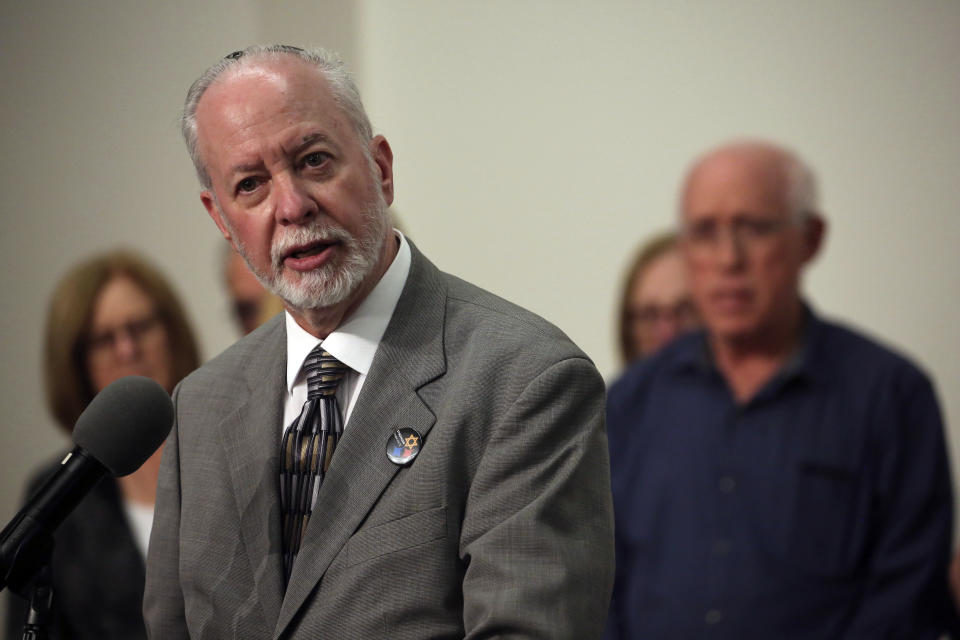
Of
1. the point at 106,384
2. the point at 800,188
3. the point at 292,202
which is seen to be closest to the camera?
the point at 292,202

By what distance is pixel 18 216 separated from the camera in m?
3.91

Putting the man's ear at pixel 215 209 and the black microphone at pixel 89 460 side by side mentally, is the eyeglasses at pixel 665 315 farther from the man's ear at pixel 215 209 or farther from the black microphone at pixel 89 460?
the black microphone at pixel 89 460

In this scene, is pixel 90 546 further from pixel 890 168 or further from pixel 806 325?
pixel 890 168

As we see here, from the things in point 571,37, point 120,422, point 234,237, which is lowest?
point 120,422

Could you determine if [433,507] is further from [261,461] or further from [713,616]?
[713,616]

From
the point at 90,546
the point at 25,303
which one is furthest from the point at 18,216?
the point at 90,546

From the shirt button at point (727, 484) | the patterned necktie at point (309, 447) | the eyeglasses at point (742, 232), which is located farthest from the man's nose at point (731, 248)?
the patterned necktie at point (309, 447)

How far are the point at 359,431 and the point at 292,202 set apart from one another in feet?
1.07

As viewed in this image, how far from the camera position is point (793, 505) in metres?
2.96

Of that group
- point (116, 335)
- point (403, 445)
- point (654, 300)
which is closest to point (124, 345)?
point (116, 335)

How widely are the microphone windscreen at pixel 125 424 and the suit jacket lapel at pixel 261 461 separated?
16cm

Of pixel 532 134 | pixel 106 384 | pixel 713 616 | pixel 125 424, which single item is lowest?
pixel 713 616

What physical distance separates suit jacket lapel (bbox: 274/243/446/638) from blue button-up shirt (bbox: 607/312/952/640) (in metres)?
1.74

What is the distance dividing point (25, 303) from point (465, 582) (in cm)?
302
